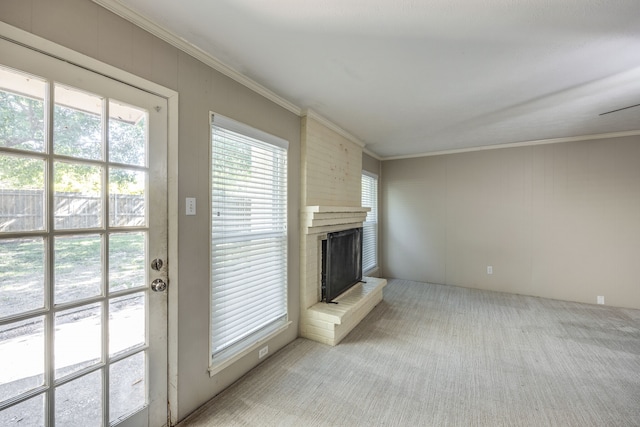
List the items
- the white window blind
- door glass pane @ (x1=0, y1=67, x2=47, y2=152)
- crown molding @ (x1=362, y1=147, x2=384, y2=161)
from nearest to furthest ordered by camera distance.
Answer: door glass pane @ (x1=0, y1=67, x2=47, y2=152) → crown molding @ (x1=362, y1=147, x2=384, y2=161) → the white window blind

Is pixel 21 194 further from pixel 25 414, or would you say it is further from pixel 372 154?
pixel 372 154

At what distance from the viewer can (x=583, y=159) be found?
150 inches

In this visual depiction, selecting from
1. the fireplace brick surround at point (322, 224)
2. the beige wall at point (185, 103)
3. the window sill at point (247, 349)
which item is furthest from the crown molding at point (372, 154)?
the window sill at point (247, 349)

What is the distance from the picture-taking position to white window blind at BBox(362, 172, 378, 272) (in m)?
4.75

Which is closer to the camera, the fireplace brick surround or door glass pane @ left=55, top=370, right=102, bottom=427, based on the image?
door glass pane @ left=55, top=370, right=102, bottom=427

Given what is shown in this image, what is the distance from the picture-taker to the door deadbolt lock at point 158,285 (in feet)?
5.08

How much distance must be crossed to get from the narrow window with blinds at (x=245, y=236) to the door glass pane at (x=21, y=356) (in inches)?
34.5

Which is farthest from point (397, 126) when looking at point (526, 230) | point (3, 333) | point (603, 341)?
point (3, 333)

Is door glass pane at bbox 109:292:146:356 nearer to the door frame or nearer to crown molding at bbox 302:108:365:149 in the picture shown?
the door frame

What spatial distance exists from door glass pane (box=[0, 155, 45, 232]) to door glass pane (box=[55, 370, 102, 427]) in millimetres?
773

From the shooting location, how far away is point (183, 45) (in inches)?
65.2

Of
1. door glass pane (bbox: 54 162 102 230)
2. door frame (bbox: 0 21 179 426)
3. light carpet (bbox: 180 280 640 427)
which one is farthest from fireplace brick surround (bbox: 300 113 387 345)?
door glass pane (bbox: 54 162 102 230)

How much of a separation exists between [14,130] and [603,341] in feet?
15.8

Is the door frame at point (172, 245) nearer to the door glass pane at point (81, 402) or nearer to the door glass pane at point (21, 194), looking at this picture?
the door glass pane at point (81, 402)
